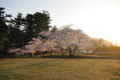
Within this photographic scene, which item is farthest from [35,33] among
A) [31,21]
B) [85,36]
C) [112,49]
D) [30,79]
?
[112,49]

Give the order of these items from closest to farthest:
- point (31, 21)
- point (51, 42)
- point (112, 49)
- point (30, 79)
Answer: point (30, 79), point (51, 42), point (31, 21), point (112, 49)

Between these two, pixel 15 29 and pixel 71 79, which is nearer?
pixel 71 79

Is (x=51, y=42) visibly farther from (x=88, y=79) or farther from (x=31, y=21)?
(x=88, y=79)

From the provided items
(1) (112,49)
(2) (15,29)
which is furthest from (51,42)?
(1) (112,49)

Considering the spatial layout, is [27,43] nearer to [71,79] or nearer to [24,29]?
[24,29]

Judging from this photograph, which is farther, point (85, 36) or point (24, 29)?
point (24, 29)

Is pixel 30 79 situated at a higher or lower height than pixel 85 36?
lower

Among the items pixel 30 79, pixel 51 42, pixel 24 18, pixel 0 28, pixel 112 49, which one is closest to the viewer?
pixel 30 79

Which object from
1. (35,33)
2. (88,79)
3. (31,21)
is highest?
(31,21)

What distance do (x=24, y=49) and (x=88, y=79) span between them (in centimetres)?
2296

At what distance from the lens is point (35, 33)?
26.5 metres

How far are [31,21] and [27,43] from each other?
619 cm

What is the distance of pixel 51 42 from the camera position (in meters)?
24.2

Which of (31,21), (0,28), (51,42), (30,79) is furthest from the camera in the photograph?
(31,21)
